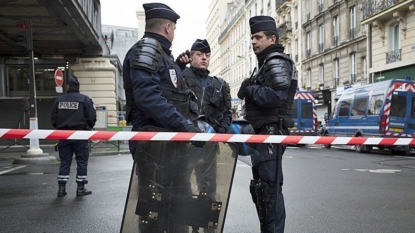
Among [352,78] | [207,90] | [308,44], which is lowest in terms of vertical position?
[207,90]

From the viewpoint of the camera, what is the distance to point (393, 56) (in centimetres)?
2281

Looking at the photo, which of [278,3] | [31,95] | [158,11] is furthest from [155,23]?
[278,3]

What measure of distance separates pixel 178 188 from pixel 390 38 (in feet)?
78.2

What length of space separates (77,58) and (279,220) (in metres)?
21.8

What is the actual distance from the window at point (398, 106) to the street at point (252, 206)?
21.0ft

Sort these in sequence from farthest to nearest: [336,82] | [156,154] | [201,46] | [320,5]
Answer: [320,5] → [336,82] → [201,46] → [156,154]

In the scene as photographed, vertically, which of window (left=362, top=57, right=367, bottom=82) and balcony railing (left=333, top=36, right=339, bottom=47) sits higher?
balcony railing (left=333, top=36, right=339, bottom=47)

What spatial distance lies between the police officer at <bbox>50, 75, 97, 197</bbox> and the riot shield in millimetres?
3852

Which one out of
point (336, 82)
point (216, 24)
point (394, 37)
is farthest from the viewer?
point (216, 24)

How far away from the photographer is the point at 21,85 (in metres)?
25.9

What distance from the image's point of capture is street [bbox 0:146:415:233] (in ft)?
14.9

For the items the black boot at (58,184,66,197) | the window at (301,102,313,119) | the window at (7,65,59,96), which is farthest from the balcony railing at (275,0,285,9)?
the black boot at (58,184,66,197)

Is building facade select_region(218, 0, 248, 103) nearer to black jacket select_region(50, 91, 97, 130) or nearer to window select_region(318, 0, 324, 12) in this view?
window select_region(318, 0, 324, 12)

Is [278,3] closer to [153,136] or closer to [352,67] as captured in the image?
[352,67]
